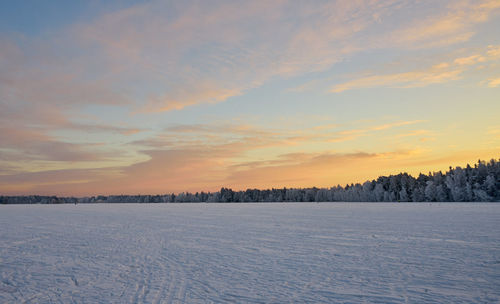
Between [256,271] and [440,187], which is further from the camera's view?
[440,187]

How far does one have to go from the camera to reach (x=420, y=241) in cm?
1955

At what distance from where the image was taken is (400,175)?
140 m

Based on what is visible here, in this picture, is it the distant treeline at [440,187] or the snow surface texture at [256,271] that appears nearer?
the snow surface texture at [256,271]

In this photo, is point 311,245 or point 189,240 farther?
point 189,240

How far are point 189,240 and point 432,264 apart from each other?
46.2ft

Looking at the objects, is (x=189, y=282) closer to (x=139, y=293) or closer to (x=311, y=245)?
(x=139, y=293)

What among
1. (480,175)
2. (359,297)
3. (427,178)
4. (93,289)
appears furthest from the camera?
(427,178)

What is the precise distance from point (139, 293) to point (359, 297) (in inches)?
247

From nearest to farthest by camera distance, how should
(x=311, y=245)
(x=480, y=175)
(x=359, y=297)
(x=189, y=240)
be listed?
1. (x=359, y=297)
2. (x=311, y=245)
3. (x=189, y=240)
4. (x=480, y=175)

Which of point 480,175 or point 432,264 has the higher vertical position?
point 480,175

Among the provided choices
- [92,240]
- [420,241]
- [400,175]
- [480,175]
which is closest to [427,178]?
[400,175]

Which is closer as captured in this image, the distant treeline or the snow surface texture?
the snow surface texture

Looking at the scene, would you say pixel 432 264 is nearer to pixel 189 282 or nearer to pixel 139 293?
pixel 189 282

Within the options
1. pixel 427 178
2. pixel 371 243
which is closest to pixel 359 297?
pixel 371 243
